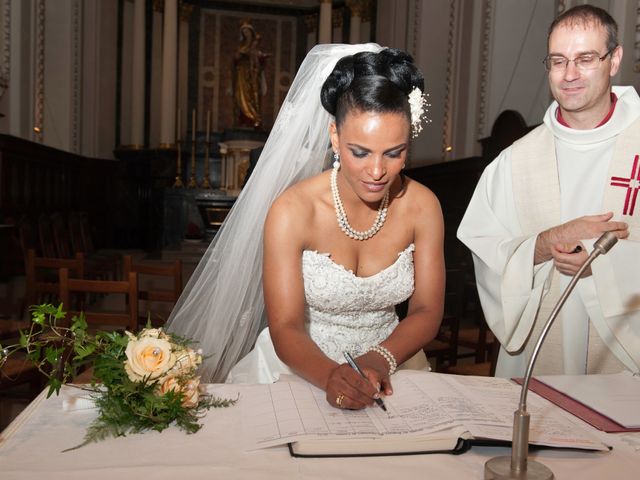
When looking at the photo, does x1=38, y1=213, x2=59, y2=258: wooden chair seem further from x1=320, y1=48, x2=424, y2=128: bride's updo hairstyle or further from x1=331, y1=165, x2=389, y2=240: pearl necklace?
x1=320, y1=48, x2=424, y2=128: bride's updo hairstyle

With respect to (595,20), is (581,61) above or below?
below

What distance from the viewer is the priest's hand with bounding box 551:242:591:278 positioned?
204cm

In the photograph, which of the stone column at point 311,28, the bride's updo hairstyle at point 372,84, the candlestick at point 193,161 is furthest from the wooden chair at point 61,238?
the stone column at point 311,28

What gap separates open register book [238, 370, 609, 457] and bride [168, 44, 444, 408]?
10 centimetres

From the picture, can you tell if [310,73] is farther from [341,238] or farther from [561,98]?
[561,98]

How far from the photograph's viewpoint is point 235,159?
1302cm

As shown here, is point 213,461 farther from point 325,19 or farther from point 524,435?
point 325,19

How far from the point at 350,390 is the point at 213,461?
0.39m

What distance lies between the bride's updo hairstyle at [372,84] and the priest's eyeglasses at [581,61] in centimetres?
52

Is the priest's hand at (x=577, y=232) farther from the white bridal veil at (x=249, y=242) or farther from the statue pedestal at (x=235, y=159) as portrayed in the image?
the statue pedestal at (x=235, y=159)

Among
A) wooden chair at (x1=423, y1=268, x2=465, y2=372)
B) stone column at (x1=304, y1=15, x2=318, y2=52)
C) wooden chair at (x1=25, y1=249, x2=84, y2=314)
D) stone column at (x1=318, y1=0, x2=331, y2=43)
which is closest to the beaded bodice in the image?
wooden chair at (x1=423, y1=268, x2=465, y2=372)

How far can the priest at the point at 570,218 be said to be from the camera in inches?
83.4

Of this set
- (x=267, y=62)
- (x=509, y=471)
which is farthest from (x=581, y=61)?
(x=267, y=62)

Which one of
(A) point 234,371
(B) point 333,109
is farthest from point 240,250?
(B) point 333,109
